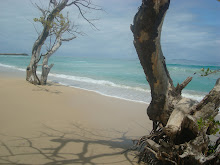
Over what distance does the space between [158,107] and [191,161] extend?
103 centimetres

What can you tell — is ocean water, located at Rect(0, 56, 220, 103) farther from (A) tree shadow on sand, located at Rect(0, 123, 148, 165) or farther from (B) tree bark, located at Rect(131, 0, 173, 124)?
(A) tree shadow on sand, located at Rect(0, 123, 148, 165)

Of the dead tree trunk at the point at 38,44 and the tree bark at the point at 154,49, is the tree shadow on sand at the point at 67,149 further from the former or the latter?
the dead tree trunk at the point at 38,44

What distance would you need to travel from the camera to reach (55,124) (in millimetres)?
4457

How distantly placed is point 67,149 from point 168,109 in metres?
1.78

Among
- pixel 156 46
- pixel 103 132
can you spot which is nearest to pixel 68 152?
pixel 103 132

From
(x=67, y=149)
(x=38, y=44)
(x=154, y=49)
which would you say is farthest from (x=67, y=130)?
(x=38, y=44)

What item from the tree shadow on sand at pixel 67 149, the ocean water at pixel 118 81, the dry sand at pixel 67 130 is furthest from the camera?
the ocean water at pixel 118 81

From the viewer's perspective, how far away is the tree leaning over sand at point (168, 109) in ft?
7.54

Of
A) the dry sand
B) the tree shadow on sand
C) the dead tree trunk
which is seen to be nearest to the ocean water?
the tree shadow on sand

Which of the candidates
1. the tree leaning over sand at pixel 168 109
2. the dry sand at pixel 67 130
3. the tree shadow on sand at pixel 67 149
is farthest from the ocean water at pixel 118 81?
the dry sand at pixel 67 130

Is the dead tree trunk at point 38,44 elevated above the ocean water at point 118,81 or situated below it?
above

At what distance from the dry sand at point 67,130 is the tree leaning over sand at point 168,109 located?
84cm

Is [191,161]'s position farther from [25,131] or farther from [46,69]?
[46,69]

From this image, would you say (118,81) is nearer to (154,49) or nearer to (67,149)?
(67,149)
